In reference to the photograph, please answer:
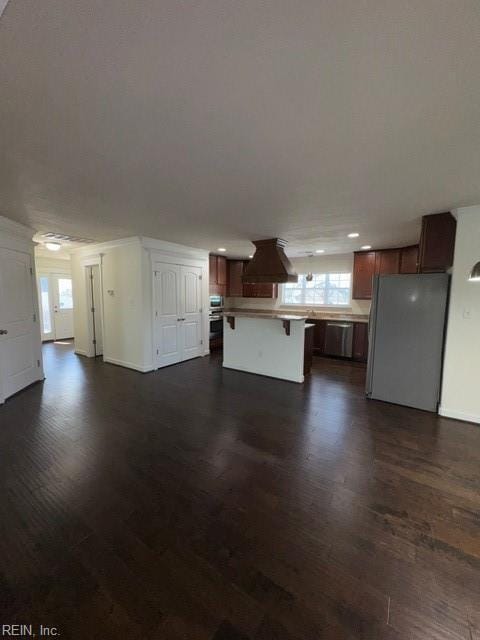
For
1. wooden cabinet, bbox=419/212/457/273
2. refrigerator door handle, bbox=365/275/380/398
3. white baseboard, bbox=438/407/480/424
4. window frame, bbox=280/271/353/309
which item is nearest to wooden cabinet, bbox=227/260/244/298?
window frame, bbox=280/271/353/309

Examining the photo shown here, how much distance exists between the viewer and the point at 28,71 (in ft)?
3.90

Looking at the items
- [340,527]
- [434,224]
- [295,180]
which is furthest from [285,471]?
[434,224]

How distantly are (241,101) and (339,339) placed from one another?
5.48m

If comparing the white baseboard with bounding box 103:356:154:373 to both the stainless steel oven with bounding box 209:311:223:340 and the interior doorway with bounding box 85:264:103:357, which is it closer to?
the interior doorway with bounding box 85:264:103:357

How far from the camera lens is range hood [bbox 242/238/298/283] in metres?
4.69

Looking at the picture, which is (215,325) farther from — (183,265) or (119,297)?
(119,297)

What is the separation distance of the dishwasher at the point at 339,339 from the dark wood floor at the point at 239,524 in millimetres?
2727

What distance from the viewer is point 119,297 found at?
518cm

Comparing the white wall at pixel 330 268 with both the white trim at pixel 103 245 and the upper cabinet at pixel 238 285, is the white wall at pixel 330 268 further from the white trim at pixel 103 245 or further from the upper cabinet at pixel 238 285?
the white trim at pixel 103 245

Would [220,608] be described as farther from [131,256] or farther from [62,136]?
[131,256]

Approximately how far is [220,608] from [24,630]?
873mm

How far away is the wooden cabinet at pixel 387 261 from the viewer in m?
5.64

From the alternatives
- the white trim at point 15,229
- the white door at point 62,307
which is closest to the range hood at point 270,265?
the white trim at point 15,229

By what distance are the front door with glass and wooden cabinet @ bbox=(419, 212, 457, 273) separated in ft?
29.4
